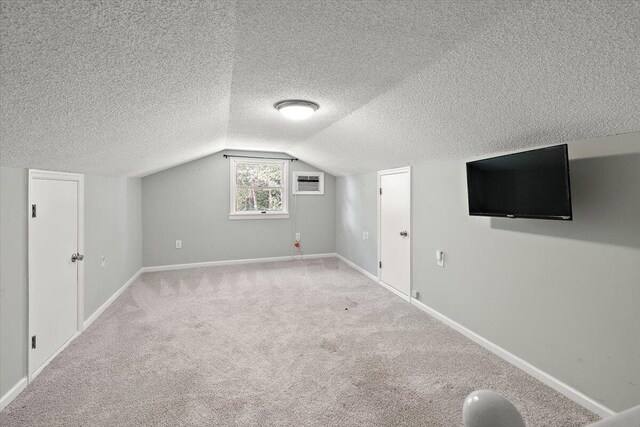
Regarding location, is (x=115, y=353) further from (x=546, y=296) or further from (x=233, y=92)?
(x=546, y=296)

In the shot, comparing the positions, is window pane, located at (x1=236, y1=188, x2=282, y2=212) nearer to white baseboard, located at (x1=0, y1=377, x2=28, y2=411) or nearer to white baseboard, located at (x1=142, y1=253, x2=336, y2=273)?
white baseboard, located at (x1=142, y1=253, x2=336, y2=273)

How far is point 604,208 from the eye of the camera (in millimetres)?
1847

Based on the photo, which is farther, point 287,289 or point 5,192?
point 287,289

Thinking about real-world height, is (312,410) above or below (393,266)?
below

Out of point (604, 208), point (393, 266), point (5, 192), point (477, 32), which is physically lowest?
point (393, 266)

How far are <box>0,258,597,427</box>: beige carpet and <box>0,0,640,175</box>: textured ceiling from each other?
157cm

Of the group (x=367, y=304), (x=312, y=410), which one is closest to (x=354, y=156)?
(x=367, y=304)

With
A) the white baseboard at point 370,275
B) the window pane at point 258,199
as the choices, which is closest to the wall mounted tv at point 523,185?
the white baseboard at point 370,275

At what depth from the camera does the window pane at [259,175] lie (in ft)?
19.4

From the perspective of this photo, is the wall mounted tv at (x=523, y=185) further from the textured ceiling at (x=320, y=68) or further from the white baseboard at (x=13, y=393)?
the white baseboard at (x=13, y=393)

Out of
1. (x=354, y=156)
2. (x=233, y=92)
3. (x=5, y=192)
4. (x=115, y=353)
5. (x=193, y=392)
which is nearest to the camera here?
(x=5, y=192)

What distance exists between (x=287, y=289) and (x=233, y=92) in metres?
2.85

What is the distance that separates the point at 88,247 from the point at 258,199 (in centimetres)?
317

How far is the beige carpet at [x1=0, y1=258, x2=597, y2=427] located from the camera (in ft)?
6.27
